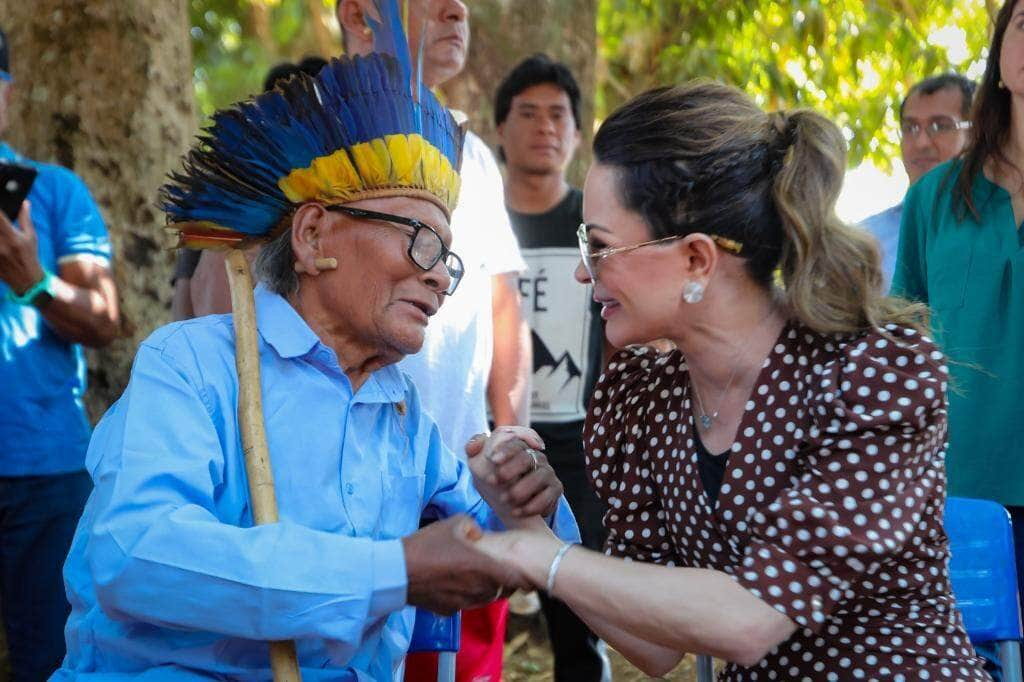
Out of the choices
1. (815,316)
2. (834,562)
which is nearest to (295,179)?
(815,316)

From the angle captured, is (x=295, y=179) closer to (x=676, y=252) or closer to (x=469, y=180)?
(x=676, y=252)

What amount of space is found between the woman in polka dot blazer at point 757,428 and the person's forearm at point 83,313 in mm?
1980

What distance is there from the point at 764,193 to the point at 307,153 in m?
0.93

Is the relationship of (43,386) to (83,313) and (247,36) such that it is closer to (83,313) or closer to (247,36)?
(83,313)

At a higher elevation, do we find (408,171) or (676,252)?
(408,171)

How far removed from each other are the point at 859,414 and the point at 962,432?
127 centimetres

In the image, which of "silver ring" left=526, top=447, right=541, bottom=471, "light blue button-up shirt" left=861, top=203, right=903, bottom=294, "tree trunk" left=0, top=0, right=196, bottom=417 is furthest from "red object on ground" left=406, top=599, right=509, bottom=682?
"light blue button-up shirt" left=861, top=203, right=903, bottom=294

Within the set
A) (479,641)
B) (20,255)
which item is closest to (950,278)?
(479,641)

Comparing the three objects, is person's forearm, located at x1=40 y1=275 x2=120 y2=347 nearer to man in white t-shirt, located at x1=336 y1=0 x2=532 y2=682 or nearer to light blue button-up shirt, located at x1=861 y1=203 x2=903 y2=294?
man in white t-shirt, located at x1=336 y1=0 x2=532 y2=682

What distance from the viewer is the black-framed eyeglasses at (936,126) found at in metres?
5.07

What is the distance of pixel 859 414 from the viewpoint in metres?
2.13

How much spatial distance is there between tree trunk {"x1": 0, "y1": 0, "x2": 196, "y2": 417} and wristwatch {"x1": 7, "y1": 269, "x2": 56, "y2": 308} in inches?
37.4

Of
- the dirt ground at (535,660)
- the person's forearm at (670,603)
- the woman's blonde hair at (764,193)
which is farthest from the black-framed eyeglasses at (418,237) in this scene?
the dirt ground at (535,660)

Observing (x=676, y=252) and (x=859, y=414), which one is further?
(x=676, y=252)
